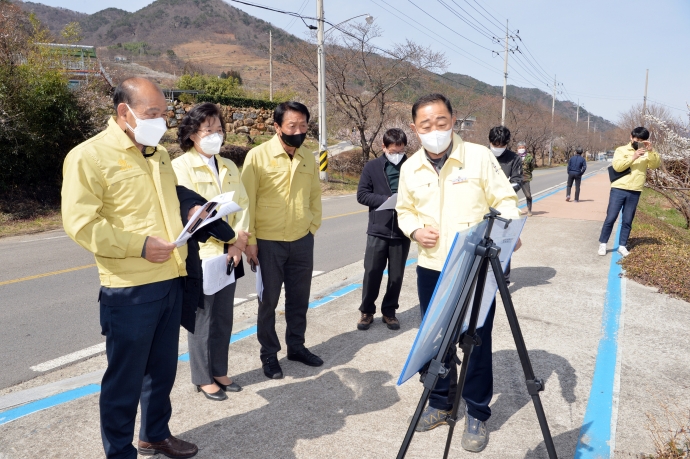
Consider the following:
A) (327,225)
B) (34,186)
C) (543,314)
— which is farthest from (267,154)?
(34,186)

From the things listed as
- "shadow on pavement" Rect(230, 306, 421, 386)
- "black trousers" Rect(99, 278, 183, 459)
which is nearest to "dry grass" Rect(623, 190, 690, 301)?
"shadow on pavement" Rect(230, 306, 421, 386)

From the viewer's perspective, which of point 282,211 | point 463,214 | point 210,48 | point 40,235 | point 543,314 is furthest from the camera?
point 210,48

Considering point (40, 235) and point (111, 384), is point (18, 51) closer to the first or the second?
point (40, 235)

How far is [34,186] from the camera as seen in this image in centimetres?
1473

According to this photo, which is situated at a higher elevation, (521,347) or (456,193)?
(456,193)

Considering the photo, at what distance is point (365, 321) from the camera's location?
505 cm

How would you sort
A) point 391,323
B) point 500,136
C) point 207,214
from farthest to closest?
point 500,136, point 391,323, point 207,214

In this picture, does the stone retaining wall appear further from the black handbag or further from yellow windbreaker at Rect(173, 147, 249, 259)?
yellow windbreaker at Rect(173, 147, 249, 259)

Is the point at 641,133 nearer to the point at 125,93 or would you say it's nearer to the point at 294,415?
the point at 294,415

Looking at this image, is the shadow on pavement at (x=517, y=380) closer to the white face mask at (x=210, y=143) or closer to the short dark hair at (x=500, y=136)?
the white face mask at (x=210, y=143)

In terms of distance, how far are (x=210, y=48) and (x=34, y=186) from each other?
139430 mm

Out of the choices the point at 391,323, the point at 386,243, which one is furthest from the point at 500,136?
the point at 391,323

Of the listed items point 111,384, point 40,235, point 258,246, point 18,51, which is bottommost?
point 40,235

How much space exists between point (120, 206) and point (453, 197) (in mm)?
1785
